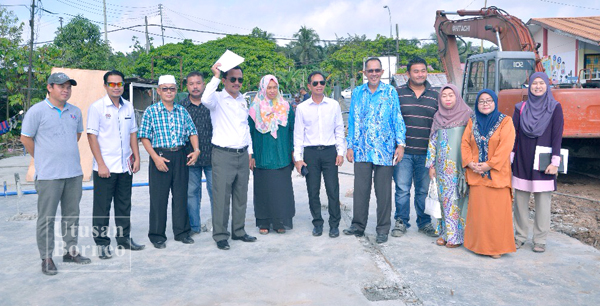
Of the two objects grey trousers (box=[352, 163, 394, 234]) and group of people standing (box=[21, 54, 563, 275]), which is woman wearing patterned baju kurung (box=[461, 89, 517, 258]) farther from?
grey trousers (box=[352, 163, 394, 234])

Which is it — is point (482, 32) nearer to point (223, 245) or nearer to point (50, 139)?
point (223, 245)

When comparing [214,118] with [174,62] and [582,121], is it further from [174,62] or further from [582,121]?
[174,62]

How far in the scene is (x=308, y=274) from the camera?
4.26 meters

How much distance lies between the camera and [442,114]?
507 centimetres

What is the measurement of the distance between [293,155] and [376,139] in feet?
3.12

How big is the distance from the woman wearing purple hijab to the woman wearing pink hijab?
7.83ft

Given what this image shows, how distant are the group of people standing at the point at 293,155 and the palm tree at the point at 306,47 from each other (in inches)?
2183

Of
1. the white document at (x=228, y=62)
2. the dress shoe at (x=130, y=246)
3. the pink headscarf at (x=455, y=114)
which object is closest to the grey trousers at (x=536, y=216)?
the pink headscarf at (x=455, y=114)

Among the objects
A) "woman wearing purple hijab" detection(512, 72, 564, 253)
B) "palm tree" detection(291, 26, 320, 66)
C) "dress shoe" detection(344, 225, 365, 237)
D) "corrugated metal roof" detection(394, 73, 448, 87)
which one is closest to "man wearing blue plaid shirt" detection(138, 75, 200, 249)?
"dress shoe" detection(344, 225, 365, 237)

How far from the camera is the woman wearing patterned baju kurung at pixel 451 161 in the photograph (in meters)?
4.99

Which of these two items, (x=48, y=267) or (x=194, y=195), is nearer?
(x=48, y=267)

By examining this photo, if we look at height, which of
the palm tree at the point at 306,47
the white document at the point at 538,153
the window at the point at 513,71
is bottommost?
the white document at the point at 538,153

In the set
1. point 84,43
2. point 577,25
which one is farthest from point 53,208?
point 84,43

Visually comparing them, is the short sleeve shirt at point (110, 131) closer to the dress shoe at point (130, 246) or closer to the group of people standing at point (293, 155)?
the group of people standing at point (293, 155)
